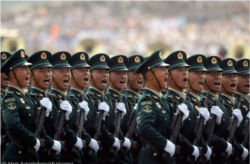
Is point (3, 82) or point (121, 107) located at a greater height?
point (3, 82)

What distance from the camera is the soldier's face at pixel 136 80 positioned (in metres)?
8.21

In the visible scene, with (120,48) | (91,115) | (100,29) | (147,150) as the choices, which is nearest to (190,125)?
(147,150)

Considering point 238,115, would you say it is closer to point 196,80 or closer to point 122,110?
point 196,80

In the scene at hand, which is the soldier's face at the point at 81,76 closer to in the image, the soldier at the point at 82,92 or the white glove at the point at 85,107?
the soldier at the point at 82,92

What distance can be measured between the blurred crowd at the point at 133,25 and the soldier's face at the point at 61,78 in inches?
1019

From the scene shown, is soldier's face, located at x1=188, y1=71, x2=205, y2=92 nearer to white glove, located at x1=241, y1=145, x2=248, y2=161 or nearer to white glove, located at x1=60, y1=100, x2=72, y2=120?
white glove, located at x1=241, y1=145, x2=248, y2=161

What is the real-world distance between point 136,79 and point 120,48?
27704mm

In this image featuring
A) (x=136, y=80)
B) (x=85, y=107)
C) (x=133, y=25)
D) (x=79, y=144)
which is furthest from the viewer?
(x=133, y=25)

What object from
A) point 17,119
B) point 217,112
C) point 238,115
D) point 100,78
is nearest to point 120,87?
point 100,78

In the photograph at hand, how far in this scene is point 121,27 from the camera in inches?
1588

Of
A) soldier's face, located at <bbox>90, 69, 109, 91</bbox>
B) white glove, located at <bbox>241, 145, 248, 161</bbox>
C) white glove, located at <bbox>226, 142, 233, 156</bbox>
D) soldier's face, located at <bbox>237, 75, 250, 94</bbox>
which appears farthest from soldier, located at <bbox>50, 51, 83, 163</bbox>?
soldier's face, located at <bbox>237, 75, 250, 94</bbox>

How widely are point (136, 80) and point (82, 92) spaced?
A: 1.56m

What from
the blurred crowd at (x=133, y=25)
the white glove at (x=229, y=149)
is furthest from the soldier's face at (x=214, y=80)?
the blurred crowd at (x=133, y=25)

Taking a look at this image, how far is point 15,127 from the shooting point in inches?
208
